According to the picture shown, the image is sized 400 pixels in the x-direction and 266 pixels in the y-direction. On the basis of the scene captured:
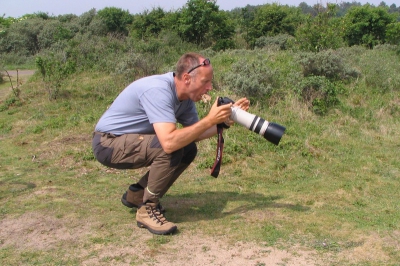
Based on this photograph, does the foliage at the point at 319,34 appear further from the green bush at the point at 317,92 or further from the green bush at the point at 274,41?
the green bush at the point at 274,41

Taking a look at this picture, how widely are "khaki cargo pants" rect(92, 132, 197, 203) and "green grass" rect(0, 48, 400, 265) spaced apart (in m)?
0.44

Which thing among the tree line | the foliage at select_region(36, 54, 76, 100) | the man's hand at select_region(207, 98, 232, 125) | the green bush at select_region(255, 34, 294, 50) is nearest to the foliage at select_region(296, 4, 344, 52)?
the tree line

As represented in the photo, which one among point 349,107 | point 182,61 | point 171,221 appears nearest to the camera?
point 182,61

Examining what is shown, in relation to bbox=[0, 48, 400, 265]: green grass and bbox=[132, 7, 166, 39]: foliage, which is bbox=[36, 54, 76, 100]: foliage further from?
bbox=[132, 7, 166, 39]: foliage

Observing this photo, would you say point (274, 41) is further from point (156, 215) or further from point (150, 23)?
point (156, 215)

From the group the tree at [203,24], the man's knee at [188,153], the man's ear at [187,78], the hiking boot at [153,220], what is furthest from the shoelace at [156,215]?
the tree at [203,24]

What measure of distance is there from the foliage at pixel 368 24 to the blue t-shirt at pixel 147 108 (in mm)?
19240

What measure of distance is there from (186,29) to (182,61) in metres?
17.5

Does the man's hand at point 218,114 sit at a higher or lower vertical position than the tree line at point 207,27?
lower

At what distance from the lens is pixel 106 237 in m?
3.71

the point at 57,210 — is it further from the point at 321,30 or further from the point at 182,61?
the point at 321,30

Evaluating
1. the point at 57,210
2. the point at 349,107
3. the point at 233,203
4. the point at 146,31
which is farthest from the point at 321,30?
the point at 146,31

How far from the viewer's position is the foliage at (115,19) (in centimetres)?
2713

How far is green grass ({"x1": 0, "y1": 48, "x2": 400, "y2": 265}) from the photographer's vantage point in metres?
3.60
